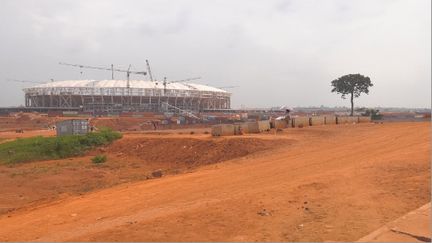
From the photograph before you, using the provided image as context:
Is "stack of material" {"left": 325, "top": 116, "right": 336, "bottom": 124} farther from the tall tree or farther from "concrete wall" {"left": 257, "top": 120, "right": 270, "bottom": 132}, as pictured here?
the tall tree

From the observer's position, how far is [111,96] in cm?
9888

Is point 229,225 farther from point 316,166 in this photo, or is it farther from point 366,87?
point 366,87

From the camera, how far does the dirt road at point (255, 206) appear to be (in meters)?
6.99

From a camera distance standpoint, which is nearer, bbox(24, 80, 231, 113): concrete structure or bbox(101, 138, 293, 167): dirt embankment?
bbox(101, 138, 293, 167): dirt embankment

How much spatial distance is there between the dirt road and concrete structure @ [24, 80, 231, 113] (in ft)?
267

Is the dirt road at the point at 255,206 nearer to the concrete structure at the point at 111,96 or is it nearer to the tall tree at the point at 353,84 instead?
the tall tree at the point at 353,84

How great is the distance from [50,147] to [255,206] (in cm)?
2138

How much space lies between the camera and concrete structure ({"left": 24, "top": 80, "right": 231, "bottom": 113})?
9794 centimetres

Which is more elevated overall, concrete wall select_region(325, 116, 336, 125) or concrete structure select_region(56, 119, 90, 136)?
concrete wall select_region(325, 116, 336, 125)

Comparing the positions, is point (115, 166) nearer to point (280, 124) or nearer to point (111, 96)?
point (280, 124)

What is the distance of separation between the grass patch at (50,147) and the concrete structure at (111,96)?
2487 inches

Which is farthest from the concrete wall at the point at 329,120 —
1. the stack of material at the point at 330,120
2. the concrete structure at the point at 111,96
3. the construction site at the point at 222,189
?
the concrete structure at the point at 111,96

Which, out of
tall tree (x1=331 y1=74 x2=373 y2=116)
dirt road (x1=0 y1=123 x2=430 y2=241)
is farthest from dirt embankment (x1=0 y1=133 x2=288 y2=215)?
tall tree (x1=331 y1=74 x2=373 y2=116)

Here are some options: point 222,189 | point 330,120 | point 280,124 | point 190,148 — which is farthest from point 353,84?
point 222,189
